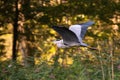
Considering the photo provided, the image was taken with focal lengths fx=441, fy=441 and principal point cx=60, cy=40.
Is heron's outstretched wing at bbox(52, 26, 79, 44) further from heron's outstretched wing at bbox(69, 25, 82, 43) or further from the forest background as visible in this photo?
the forest background

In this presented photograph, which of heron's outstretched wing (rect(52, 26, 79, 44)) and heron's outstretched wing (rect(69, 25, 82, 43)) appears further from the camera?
heron's outstretched wing (rect(69, 25, 82, 43))

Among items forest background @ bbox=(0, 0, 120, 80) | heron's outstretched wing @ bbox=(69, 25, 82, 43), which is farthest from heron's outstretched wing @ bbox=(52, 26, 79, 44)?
forest background @ bbox=(0, 0, 120, 80)

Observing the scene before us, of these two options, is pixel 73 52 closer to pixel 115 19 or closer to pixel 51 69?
pixel 51 69

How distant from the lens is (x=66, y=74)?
521 centimetres

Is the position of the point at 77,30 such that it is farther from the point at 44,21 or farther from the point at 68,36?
the point at 44,21

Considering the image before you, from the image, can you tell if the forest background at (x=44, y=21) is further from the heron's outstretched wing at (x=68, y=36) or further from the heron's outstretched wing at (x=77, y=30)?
the heron's outstretched wing at (x=68, y=36)

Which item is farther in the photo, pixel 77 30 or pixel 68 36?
pixel 77 30

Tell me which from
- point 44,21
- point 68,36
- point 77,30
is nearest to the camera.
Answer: point 68,36

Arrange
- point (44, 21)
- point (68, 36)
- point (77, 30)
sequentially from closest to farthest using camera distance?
point (68, 36), point (77, 30), point (44, 21)

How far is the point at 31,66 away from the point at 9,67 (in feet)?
0.96

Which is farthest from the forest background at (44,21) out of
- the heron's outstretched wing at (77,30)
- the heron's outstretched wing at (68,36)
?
the heron's outstretched wing at (68,36)

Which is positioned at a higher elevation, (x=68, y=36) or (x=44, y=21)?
(x=68, y=36)

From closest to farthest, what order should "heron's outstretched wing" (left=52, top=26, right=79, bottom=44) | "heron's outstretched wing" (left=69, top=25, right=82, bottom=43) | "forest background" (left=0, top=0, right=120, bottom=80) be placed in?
1. "heron's outstretched wing" (left=52, top=26, right=79, bottom=44)
2. "heron's outstretched wing" (left=69, top=25, right=82, bottom=43)
3. "forest background" (left=0, top=0, right=120, bottom=80)

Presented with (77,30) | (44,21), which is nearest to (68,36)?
(77,30)
